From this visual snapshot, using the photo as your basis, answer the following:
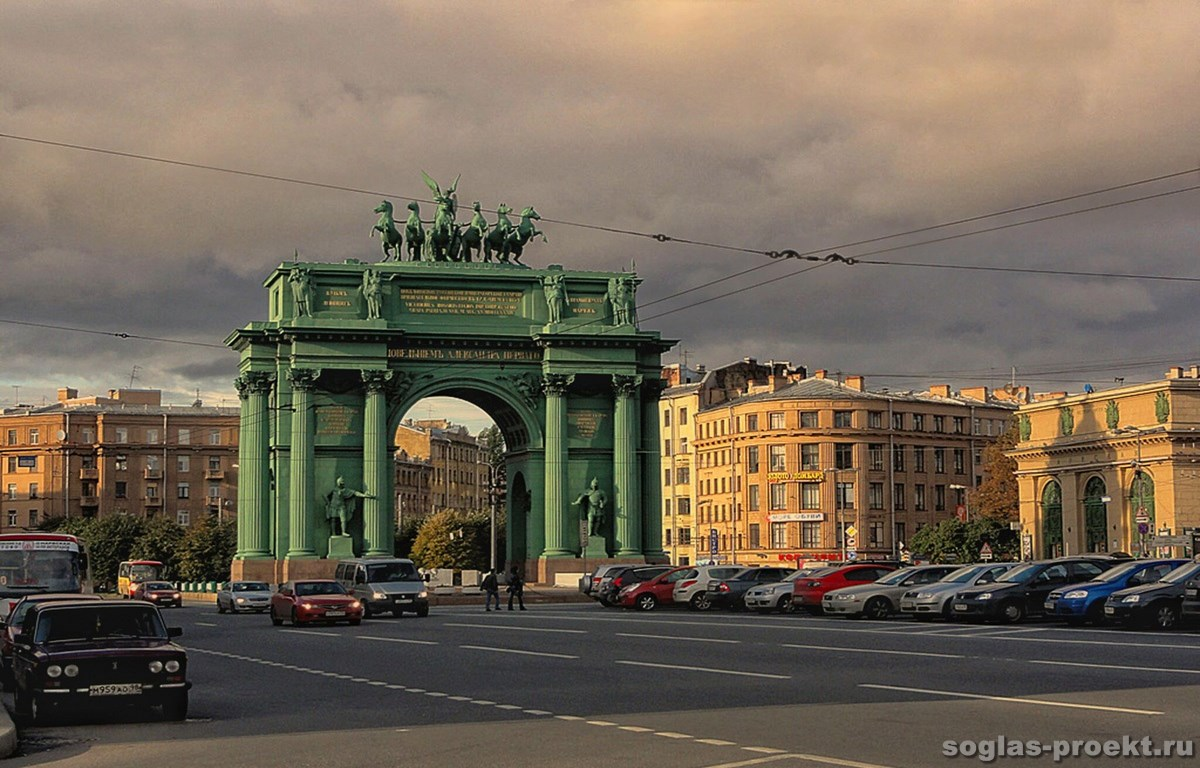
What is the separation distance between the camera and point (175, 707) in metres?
20.0

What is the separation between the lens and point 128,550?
130 meters

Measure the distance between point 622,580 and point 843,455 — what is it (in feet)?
204

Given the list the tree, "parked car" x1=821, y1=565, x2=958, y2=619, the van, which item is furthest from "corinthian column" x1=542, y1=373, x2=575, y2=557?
the tree

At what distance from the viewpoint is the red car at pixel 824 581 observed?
155ft

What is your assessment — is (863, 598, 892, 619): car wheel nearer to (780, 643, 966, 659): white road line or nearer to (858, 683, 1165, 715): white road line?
(780, 643, 966, 659): white road line

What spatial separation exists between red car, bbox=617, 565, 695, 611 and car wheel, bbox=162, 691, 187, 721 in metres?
36.0

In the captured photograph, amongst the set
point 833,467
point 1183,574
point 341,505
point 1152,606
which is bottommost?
point 1152,606

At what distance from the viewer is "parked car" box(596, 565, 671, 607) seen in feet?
191

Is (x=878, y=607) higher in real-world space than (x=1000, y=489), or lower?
lower

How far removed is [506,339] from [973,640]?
45.4 metres

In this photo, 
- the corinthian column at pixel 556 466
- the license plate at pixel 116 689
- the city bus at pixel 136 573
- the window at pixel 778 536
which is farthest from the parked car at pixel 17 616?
the window at pixel 778 536

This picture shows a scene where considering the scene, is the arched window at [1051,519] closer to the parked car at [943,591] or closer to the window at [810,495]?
the window at [810,495]

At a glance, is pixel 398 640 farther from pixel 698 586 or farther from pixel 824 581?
Answer: pixel 698 586

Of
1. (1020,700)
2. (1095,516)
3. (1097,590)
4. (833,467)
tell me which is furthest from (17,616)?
(833,467)
